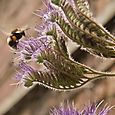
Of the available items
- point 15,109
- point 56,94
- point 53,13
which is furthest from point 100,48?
point 15,109

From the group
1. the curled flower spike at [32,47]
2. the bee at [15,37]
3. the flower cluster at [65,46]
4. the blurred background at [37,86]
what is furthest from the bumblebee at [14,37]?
the blurred background at [37,86]

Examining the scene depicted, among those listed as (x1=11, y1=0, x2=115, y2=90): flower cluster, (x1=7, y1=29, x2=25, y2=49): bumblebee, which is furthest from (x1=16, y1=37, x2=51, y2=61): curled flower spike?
(x1=7, y1=29, x2=25, y2=49): bumblebee

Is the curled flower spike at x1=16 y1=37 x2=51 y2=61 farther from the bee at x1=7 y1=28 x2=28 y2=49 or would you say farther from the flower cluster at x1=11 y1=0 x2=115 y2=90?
the bee at x1=7 y1=28 x2=28 y2=49

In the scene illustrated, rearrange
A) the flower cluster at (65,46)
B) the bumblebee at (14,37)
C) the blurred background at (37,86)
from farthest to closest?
the blurred background at (37,86), the bumblebee at (14,37), the flower cluster at (65,46)

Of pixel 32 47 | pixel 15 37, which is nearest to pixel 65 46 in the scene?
pixel 32 47

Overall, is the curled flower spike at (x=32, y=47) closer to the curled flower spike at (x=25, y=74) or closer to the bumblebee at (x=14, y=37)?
the curled flower spike at (x=25, y=74)

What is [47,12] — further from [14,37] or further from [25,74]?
[14,37]
